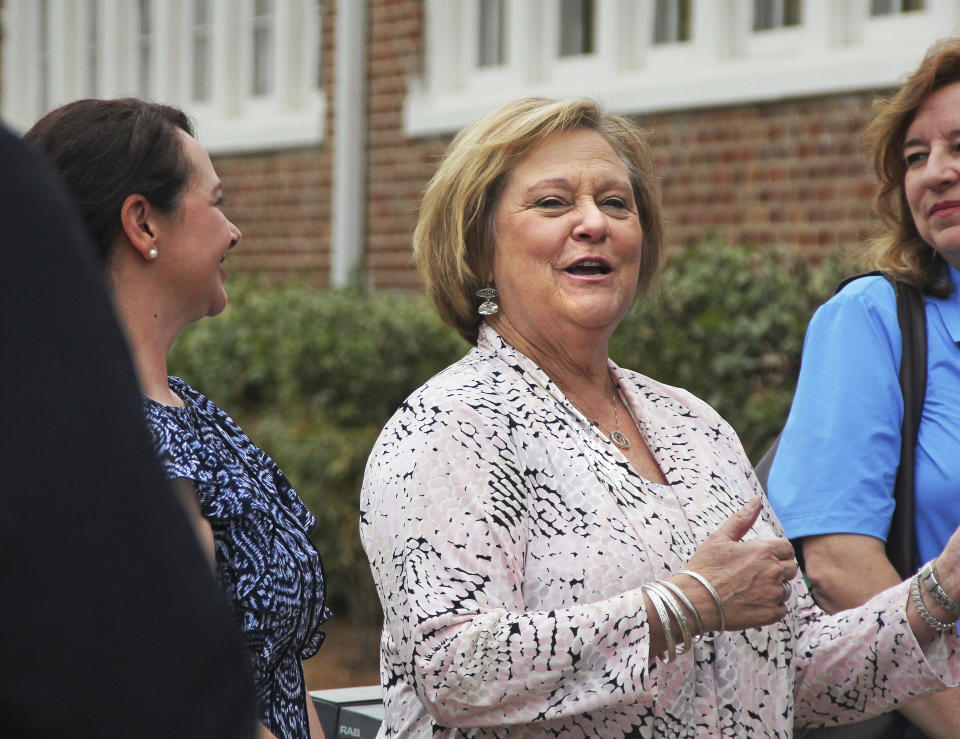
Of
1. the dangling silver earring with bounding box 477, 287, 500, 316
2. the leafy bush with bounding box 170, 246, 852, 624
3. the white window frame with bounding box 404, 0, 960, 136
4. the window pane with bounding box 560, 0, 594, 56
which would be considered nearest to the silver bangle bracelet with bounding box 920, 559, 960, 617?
the dangling silver earring with bounding box 477, 287, 500, 316

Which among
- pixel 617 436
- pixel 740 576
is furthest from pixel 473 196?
pixel 740 576

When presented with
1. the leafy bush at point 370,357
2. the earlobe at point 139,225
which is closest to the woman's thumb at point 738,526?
the earlobe at point 139,225

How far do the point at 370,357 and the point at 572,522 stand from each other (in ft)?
16.1

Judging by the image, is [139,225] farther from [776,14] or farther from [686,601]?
[776,14]

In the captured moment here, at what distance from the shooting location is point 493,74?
955cm

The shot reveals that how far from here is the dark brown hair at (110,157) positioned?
243 cm

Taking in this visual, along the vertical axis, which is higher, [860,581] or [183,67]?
[183,67]

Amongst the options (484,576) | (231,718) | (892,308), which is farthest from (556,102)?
(231,718)

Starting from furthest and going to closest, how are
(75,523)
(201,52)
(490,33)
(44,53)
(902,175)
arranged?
(44,53)
(201,52)
(490,33)
(902,175)
(75,523)

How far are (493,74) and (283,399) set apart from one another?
3282 millimetres

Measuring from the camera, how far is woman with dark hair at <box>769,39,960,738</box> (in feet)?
9.25

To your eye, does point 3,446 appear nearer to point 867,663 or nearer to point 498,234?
point 498,234

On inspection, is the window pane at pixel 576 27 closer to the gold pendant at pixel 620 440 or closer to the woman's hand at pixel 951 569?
the gold pendant at pixel 620 440

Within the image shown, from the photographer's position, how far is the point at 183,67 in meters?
12.2
